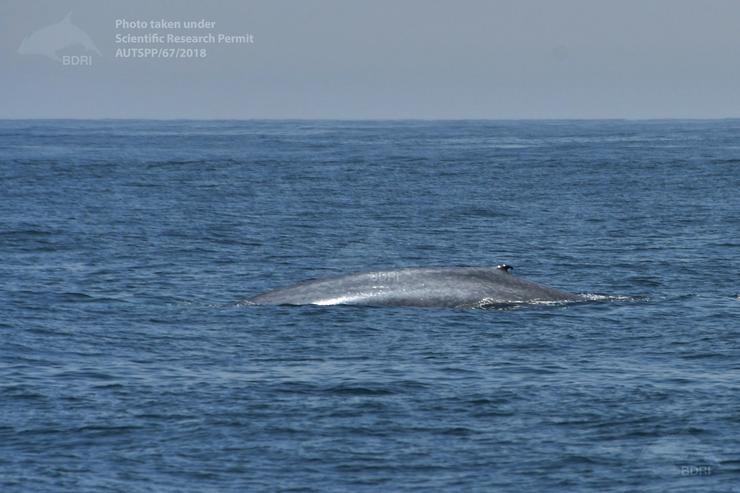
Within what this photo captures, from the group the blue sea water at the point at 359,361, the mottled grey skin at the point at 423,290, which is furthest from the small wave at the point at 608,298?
the mottled grey skin at the point at 423,290

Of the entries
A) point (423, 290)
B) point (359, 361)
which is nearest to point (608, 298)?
point (423, 290)

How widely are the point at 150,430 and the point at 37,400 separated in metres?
2.33

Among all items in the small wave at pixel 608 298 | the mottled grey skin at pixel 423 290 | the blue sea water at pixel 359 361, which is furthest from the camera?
the small wave at pixel 608 298

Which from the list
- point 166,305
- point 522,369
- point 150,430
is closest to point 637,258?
point 166,305

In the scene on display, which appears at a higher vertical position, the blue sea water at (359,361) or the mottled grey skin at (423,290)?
the mottled grey skin at (423,290)

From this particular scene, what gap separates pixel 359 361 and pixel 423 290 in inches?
208

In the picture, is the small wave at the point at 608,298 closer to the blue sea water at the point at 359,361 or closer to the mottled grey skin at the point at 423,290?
the blue sea water at the point at 359,361

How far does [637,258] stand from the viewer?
35375 mm

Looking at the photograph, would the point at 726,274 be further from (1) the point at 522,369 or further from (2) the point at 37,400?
(2) the point at 37,400

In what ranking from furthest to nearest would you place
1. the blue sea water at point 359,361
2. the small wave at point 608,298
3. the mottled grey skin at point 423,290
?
the small wave at point 608,298, the mottled grey skin at point 423,290, the blue sea water at point 359,361

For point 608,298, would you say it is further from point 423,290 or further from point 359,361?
point 359,361

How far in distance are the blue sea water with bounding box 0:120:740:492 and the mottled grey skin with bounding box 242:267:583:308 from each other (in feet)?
1.63

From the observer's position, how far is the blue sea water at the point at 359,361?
53.0 ft

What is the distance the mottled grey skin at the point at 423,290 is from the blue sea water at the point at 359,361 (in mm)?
498
